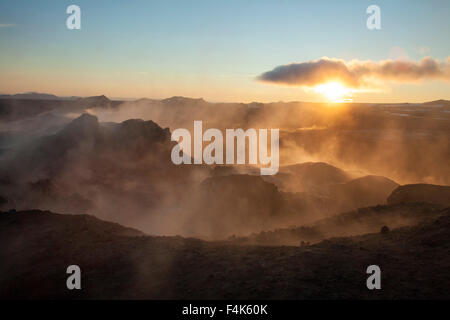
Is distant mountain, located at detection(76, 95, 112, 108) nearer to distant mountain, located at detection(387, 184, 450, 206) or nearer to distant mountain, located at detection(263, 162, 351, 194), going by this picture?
distant mountain, located at detection(263, 162, 351, 194)

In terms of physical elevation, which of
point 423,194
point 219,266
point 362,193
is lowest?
point 219,266

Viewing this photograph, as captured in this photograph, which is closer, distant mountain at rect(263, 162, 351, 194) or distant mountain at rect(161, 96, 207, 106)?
distant mountain at rect(263, 162, 351, 194)

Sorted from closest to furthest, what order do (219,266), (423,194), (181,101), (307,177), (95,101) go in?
(219,266) → (423,194) → (307,177) → (95,101) → (181,101)

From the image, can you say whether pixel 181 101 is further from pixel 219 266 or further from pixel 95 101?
pixel 219 266

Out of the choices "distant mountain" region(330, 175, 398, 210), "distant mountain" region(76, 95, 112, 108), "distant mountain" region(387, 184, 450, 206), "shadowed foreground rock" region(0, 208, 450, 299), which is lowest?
"shadowed foreground rock" region(0, 208, 450, 299)

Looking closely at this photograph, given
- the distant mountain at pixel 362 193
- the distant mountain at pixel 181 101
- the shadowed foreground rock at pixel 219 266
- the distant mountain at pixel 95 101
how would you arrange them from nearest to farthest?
1. the shadowed foreground rock at pixel 219 266
2. the distant mountain at pixel 362 193
3. the distant mountain at pixel 95 101
4. the distant mountain at pixel 181 101

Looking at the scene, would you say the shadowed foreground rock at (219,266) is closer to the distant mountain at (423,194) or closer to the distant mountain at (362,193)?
the distant mountain at (423,194)

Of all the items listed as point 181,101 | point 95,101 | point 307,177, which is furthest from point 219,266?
point 181,101

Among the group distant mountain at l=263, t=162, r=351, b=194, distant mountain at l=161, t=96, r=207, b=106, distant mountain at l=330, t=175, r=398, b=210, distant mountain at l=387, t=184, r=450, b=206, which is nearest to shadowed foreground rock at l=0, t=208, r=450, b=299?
distant mountain at l=387, t=184, r=450, b=206

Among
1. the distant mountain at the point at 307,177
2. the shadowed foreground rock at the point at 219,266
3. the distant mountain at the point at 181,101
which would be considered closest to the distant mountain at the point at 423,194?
the shadowed foreground rock at the point at 219,266

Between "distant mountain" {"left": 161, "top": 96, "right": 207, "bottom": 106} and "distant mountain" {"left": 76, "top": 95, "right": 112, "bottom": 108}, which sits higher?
"distant mountain" {"left": 161, "top": 96, "right": 207, "bottom": 106}

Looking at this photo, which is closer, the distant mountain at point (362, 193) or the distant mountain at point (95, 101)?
the distant mountain at point (362, 193)

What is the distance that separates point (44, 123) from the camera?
3909 centimetres
